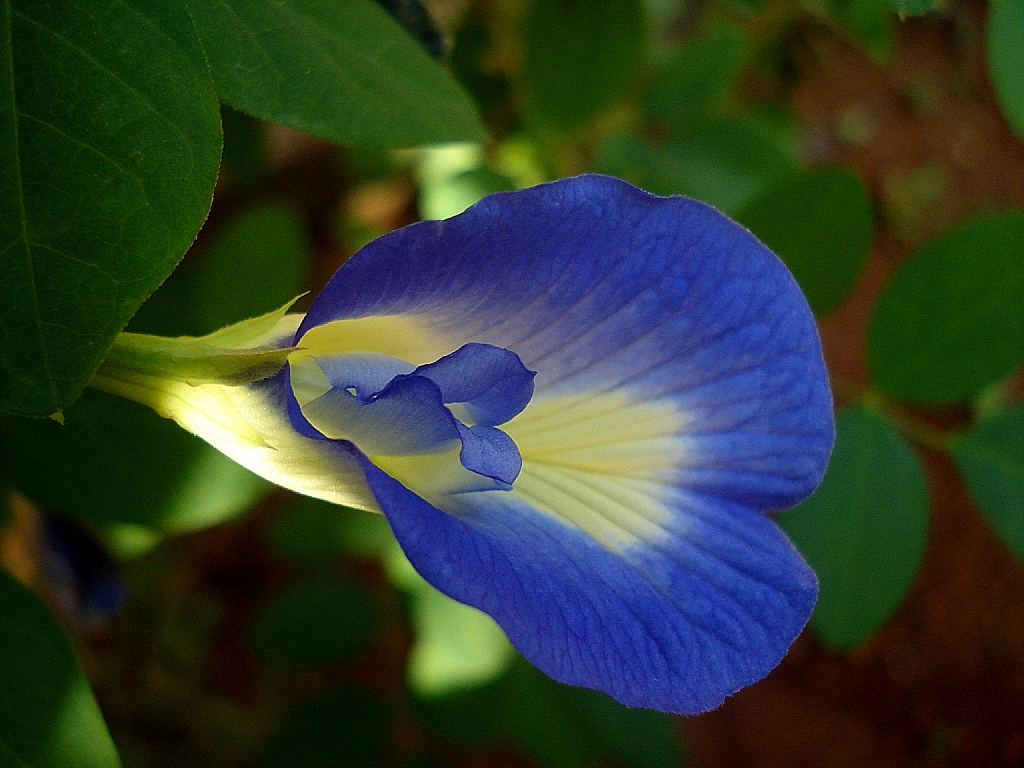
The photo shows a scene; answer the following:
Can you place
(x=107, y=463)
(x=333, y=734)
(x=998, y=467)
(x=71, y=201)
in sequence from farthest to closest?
1. (x=333, y=734)
2. (x=998, y=467)
3. (x=107, y=463)
4. (x=71, y=201)

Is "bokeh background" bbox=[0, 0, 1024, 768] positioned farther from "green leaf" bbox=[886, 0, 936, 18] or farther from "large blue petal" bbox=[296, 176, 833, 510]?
"large blue petal" bbox=[296, 176, 833, 510]

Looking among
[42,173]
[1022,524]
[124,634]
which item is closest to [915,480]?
[1022,524]

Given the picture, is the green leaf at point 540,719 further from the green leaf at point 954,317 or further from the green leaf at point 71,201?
the green leaf at point 71,201

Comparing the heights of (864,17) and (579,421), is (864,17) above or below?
above

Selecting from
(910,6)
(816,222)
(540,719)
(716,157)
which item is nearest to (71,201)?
(910,6)

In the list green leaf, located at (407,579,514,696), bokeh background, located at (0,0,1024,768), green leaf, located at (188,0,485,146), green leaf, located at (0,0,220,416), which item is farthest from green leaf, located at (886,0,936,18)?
green leaf, located at (407,579,514,696)

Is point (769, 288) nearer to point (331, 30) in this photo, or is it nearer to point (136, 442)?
point (331, 30)

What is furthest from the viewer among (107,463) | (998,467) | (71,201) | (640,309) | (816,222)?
(998,467)

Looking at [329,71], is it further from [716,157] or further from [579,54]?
[716,157]
